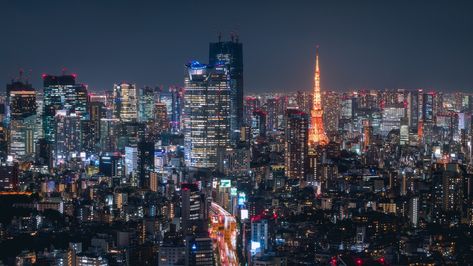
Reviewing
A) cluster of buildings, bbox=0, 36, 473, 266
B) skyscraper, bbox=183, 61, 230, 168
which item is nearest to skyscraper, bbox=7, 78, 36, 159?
cluster of buildings, bbox=0, 36, 473, 266

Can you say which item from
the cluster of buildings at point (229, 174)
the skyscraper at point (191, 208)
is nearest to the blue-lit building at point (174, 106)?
the cluster of buildings at point (229, 174)

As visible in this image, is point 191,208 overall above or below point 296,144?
below

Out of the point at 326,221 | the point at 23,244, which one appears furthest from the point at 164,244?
the point at 326,221

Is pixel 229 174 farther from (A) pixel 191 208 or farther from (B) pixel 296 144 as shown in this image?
(A) pixel 191 208

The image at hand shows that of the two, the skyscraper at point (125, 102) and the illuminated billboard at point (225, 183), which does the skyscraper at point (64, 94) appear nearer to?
the skyscraper at point (125, 102)

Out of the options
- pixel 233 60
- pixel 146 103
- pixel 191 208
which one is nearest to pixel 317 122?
pixel 233 60

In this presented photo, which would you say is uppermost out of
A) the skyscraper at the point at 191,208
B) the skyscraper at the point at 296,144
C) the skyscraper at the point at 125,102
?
the skyscraper at the point at 125,102

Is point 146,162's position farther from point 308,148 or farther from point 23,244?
point 23,244
